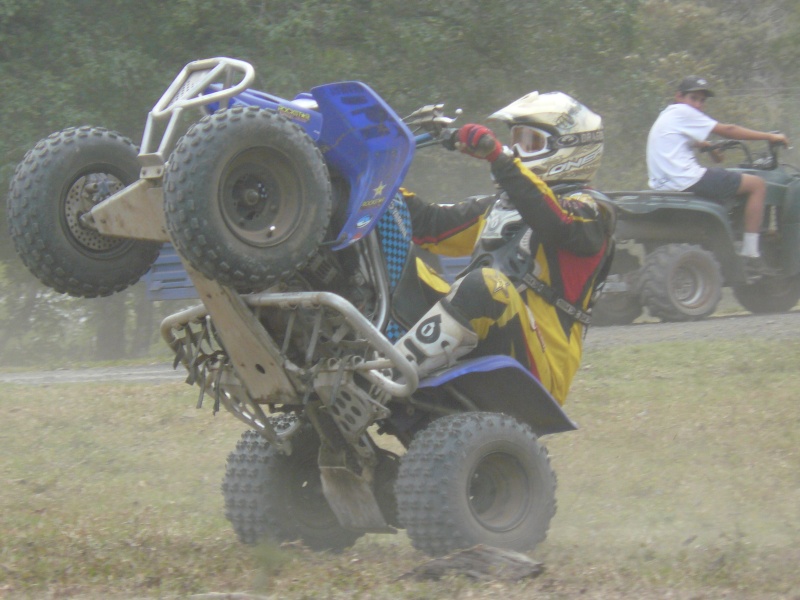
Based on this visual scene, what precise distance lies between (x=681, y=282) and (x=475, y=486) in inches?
271

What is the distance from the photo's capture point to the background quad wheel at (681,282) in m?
11.2

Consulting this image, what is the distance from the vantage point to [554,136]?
533 cm

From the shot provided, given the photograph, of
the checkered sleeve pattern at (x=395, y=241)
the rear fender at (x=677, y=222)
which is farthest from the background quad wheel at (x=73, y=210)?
the rear fender at (x=677, y=222)

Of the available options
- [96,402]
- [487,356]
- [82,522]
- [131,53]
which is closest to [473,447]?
[487,356]

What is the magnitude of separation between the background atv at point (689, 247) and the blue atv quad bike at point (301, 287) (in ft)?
20.3

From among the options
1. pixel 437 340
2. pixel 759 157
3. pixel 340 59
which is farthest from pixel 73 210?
pixel 340 59

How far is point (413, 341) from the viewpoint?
4891 mm

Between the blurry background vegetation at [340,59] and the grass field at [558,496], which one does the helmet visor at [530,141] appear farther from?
the blurry background vegetation at [340,59]

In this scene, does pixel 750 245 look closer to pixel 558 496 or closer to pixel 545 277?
pixel 558 496

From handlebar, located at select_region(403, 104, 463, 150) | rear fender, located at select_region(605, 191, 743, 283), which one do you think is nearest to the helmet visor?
handlebar, located at select_region(403, 104, 463, 150)

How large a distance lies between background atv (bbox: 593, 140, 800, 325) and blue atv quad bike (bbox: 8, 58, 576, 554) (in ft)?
20.3

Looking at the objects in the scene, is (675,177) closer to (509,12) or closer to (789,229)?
(789,229)

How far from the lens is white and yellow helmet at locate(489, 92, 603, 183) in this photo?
17.5 ft

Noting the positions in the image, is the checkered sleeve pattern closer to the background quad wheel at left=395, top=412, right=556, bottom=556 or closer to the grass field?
the background quad wheel at left=395, top=412, right=556, bottom=556
